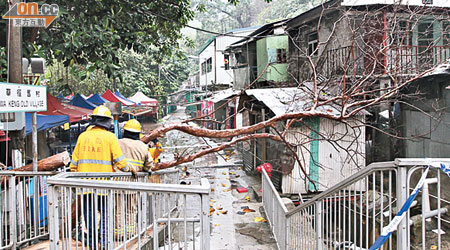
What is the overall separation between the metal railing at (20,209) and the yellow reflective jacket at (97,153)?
2.31 feet

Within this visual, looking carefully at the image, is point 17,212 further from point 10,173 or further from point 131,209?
point 131,209

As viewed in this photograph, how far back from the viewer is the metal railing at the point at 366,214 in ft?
8.16

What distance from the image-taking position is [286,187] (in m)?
11.0

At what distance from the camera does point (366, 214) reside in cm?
287

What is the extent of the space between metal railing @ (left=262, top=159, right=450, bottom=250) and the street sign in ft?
12.0

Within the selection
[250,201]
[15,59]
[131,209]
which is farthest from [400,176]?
[250,201]

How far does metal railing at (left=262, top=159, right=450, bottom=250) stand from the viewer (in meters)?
2.49

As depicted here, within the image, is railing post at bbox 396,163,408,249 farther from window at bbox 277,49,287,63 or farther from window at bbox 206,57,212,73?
window at bbox 206,57,212,73

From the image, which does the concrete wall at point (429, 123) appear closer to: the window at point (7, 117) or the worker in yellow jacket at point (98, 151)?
the worker in yellow jacket at point (98, 151)

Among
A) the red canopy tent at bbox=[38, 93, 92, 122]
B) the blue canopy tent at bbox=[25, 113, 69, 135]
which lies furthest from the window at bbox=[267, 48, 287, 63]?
the blue canopy tent at bbox=[25, 113, 69, 135]

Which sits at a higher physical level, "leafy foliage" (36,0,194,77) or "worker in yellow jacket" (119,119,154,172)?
"leafy foliage" (36,0,194,77)

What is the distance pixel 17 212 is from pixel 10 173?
2.02ft

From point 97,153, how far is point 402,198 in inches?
138

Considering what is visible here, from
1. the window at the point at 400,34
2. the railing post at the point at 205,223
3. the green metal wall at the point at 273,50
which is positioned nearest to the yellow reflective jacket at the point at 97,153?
the railing post at the point at 205,223
